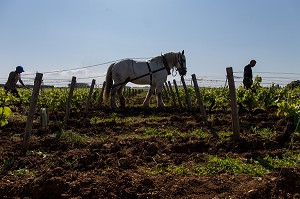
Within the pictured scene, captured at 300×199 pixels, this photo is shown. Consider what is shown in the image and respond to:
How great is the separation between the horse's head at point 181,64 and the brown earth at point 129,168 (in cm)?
535

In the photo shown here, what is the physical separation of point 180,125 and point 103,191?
4493 millimetres

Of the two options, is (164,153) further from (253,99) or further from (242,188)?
(253,99)

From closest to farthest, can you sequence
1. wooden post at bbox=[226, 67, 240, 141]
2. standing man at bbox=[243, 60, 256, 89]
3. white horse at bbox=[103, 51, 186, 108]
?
1. wooden post at bbox=[226, 67, 240, 141]
2. standing man at bbox=[243, 60, 256, 89]
3. white horse at bbox=[103, 51, 186, 108]

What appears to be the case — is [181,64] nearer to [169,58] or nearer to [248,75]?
[169,58]

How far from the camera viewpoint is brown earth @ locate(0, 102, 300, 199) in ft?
12.0

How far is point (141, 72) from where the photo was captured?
38.6ft

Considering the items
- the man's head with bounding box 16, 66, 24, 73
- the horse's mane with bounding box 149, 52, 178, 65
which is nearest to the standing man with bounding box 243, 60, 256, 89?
the horse's mane with bounding box 149, 52, 178, 65

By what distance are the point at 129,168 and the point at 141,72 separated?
7.58 m

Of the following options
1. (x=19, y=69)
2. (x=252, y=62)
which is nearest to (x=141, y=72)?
(x=252, y=62)

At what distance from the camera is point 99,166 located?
4.44m

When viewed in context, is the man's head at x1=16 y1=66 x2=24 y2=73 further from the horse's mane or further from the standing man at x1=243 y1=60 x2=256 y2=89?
the standing man at x1=243 y1=60 x2=256 y2=89

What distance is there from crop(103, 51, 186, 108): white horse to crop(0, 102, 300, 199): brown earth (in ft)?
15.4

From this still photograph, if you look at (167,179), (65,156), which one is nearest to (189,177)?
(167,179)

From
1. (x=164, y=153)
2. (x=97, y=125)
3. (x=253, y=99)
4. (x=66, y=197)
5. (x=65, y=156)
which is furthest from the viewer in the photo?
(x=253, y=99)
